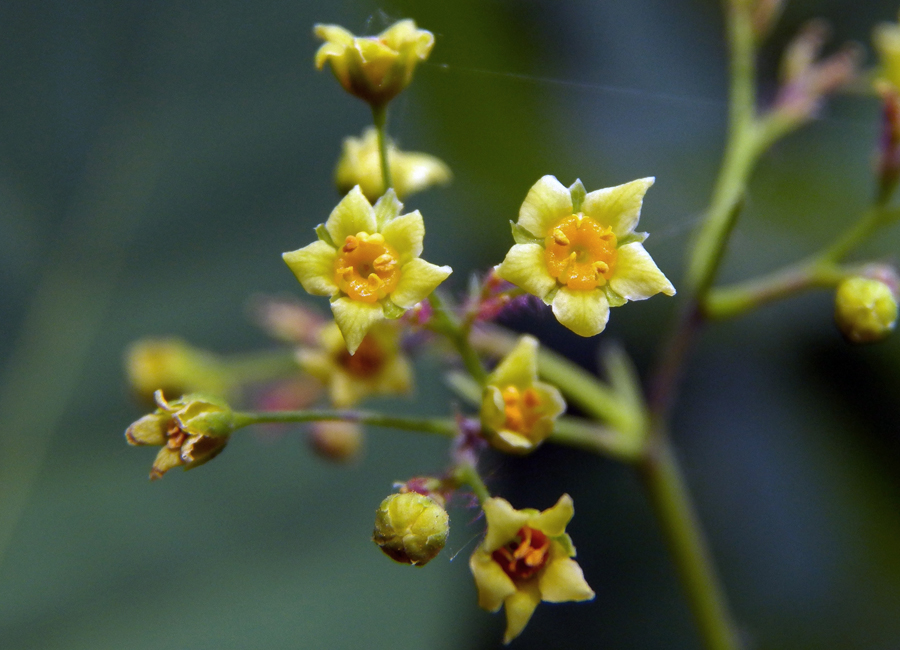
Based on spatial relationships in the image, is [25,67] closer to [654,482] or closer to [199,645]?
[199,645]

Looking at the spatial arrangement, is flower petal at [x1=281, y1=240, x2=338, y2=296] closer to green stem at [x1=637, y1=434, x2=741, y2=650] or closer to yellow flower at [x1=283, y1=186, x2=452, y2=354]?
yellow flower at [x1=283, y1=186, x2=452, y2=354]

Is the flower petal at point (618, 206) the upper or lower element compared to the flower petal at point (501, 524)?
upper

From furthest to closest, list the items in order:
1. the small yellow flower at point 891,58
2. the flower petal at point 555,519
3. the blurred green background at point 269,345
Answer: the blurred green background at point 269,345, the small yellow flower at point 891,58, the flower petal at point 555,519

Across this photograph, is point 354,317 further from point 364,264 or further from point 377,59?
point 377,59

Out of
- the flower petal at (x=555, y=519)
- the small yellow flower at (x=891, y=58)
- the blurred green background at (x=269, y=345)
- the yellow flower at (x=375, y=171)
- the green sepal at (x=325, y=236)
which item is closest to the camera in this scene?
the flower petal at (x=555, y=519)

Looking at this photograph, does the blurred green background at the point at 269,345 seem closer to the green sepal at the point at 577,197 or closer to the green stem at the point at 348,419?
the green stem at the point at 348,419

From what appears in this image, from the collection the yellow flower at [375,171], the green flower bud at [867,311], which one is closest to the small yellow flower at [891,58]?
the green flower bud at [867,311]

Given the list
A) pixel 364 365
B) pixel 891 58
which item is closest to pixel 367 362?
pixel 364 365
